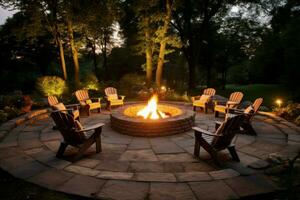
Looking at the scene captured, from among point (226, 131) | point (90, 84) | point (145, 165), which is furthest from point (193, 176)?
point (90, 84)

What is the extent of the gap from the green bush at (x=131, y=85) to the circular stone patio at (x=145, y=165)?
650 centimetres

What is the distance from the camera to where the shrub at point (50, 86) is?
37.2ft

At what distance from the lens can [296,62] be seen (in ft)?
37.0

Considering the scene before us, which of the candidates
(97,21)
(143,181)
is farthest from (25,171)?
(97,21)

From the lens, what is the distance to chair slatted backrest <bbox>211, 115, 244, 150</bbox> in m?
4.08

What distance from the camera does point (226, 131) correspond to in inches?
162

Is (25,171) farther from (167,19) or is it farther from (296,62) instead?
(296,62)

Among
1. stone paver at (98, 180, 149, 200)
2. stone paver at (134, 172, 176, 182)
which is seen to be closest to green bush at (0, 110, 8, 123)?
stone paver at (98, 180, 149, 200)

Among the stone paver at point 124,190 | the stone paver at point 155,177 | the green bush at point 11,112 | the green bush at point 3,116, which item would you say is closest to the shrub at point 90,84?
the green bush at point 11,112

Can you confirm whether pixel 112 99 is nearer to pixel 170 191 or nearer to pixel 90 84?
pixel 90 84

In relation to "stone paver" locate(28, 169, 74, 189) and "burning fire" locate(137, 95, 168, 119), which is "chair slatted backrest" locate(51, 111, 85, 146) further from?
"burning fire" locate(137, 95, 168, 119)

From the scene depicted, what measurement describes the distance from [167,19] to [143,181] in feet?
35.2

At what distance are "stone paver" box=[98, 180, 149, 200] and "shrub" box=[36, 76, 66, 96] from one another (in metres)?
9.22

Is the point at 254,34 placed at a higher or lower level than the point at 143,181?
higher
